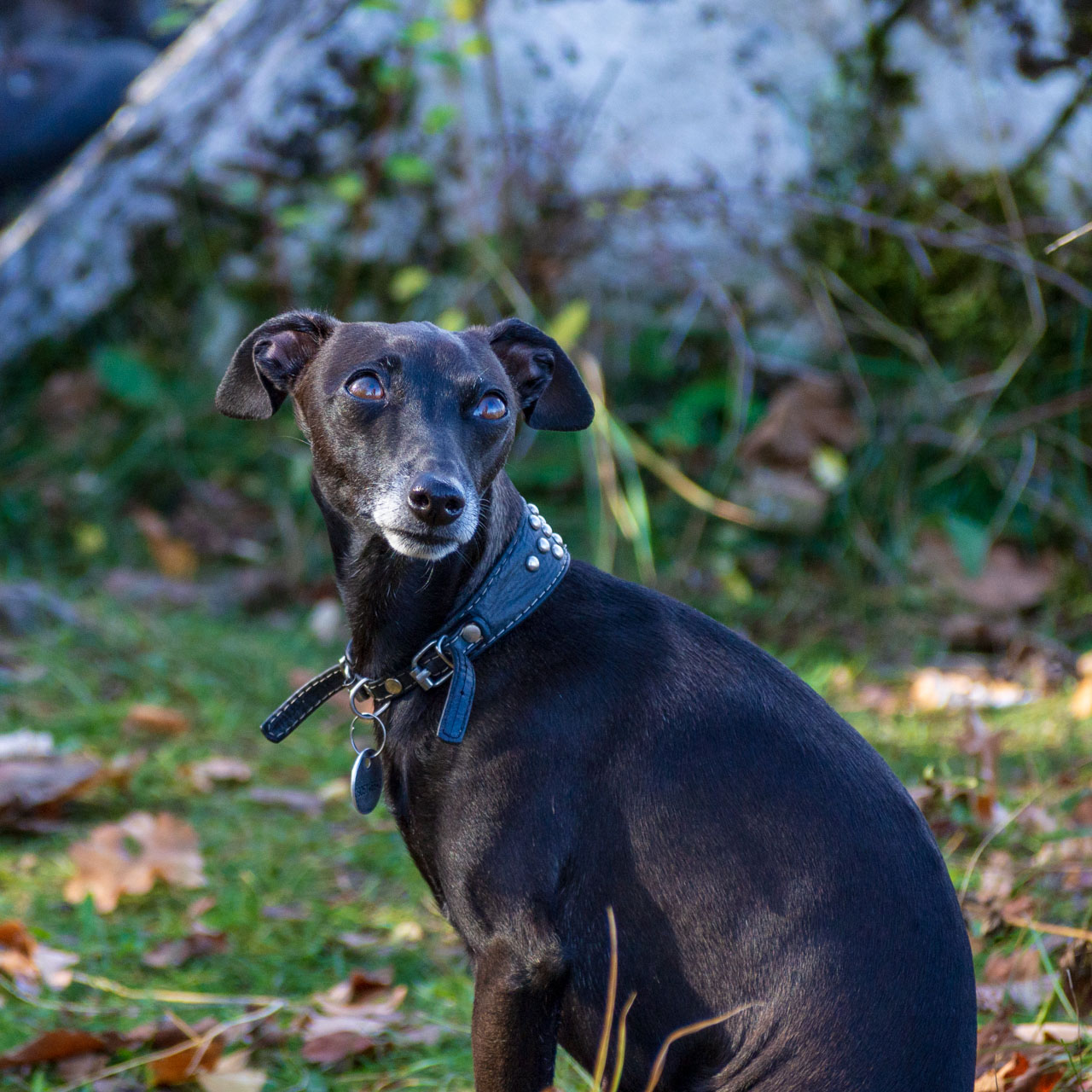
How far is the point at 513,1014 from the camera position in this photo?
6.12 feet

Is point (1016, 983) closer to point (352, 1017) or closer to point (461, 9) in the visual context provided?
point (352, 1017)

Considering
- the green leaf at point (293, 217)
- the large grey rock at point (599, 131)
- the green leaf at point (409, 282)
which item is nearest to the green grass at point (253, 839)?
the green leaf at point (409, 282)

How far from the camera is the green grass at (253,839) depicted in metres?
2.63

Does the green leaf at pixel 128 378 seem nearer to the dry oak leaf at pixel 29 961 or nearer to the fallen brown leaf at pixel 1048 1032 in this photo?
the dry oak leaf at pixel 29 961

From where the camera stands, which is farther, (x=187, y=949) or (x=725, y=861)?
(x=187, y=949)

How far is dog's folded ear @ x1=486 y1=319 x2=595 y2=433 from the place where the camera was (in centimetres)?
239

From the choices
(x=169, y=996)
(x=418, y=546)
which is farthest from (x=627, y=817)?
(x=169, y=996)

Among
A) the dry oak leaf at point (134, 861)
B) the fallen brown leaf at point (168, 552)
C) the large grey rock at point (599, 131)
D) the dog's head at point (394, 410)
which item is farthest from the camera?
the fallen brown leaf at point (168, 552)

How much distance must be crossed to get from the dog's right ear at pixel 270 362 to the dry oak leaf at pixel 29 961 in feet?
4.20

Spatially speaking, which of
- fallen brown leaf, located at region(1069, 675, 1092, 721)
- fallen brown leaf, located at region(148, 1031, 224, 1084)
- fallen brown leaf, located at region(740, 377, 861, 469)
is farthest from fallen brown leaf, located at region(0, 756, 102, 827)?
fallen brown leaf, located at region(1069, 675, 1092, 721)

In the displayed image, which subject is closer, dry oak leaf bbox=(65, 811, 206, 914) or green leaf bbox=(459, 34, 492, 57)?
dry oak leaf bbox=(65, 811, 206, 914)

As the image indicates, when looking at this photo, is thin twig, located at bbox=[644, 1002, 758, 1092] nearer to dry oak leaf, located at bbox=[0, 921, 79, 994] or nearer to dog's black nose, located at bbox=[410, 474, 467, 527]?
dog's black nose, located at bbox=[410, 474, 467, 527]

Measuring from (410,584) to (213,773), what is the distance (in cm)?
192

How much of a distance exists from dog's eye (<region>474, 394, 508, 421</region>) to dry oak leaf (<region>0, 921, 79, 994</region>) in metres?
1.54
